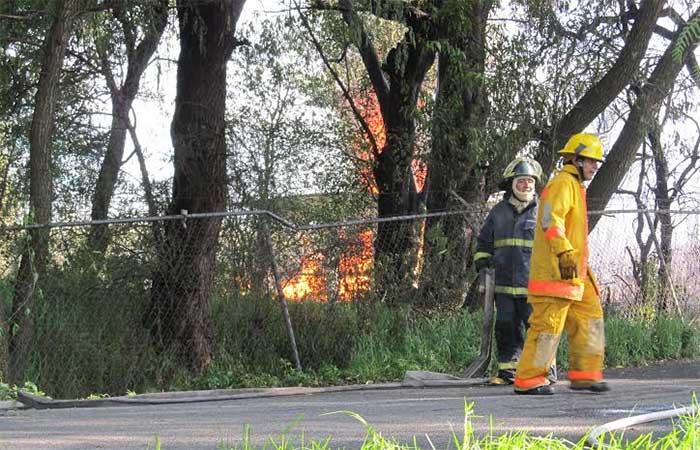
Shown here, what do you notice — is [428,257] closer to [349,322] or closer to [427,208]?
[349,322]

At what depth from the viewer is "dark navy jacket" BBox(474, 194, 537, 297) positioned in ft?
29.2

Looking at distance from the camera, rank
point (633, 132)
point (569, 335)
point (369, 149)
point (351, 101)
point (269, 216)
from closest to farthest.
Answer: point (569, 335) < point (269, 216) < point (633, 132) < point (369, 149) < point (351, 101)

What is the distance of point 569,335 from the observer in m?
7.96

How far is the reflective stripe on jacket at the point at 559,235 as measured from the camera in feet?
24.8

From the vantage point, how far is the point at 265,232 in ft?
34.7

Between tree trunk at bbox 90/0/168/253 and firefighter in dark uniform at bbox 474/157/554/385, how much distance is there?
12.7 ft

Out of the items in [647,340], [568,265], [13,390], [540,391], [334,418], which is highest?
[568,265]

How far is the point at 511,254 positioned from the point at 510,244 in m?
0.09

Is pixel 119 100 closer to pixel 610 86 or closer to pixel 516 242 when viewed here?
pixel 610 86

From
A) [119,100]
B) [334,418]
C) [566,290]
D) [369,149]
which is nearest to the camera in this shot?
[334,418]

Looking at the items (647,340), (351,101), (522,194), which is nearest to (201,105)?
(522,194)

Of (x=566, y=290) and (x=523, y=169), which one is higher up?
(x=523, y=169)

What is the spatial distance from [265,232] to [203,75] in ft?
9.22

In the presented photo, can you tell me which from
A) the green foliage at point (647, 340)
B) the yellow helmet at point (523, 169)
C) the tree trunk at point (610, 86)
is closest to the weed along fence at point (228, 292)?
the green foliage at point (647, 340)
